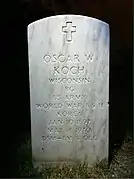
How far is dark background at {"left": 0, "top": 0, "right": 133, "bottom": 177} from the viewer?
404 cm

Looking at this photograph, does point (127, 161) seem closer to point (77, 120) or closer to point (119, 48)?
point (77, 120)

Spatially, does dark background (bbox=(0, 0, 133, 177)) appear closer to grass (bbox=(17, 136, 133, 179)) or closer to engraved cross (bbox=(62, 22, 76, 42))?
grass (bbox=(17, 136, 133, 179))

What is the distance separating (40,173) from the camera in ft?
10.4

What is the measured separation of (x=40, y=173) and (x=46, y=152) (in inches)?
7.1

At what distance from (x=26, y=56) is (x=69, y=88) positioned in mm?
1171

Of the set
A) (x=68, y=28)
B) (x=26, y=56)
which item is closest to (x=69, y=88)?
(x=68, y=28)

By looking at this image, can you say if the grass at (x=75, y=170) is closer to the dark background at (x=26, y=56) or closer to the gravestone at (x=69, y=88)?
the gravestone at (x=69, y=88)

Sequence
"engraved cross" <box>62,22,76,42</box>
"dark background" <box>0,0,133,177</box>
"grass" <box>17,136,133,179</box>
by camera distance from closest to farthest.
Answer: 1. "engraved cross" <box>62,22,76,42</box>
2. "grass" <box>17,136,133,179</box>
3. "dark background" <box>0,0,133,177</box>

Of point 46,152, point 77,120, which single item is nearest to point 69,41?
point 77,120

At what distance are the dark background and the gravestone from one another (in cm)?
62

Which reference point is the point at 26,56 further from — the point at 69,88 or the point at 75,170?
the point at 75,170

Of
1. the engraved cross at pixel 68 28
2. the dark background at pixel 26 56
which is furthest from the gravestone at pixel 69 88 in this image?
the dark background at pixel 26 56

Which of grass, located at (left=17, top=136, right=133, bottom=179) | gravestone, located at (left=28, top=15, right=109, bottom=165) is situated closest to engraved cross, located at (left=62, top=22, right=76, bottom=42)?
gravestone, located at (left=28, top=15, right=109, bottom=165)

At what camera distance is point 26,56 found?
13.6ft
